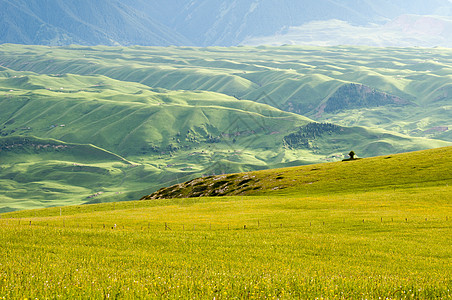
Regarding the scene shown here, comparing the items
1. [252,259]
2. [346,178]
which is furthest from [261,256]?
[346,178]

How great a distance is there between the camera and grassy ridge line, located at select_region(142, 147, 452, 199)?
114688mm

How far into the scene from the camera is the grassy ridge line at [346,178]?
376 ft

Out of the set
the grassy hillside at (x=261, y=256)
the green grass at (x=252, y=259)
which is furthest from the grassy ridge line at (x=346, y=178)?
the green grass at (x=252, y=259)

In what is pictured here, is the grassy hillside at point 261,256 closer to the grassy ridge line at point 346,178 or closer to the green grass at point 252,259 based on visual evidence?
the green grass at point 252,259

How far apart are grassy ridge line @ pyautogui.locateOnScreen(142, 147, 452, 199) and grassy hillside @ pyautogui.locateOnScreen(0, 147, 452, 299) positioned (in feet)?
68.5

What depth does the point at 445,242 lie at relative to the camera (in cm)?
4447

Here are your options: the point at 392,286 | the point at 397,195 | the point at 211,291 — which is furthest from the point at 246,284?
the point at 397,195

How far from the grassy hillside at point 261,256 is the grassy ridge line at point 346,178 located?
20885 mm

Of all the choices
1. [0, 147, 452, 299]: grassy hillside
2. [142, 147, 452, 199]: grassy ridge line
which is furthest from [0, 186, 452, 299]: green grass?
[142, 147, 452, 199]: grassy ridge line

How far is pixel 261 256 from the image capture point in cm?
3456

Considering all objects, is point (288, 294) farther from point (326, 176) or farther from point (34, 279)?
point (326, 176)

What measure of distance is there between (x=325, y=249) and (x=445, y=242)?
1564 centimetres

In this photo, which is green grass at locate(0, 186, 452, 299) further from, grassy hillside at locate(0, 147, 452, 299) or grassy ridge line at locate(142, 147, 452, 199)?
grassy ridge line at locate(142, 147, 452, 199)

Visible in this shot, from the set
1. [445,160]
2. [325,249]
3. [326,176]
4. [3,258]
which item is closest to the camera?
[3,258]
